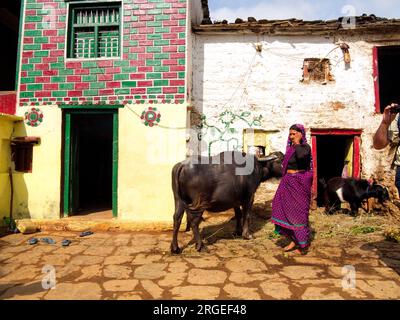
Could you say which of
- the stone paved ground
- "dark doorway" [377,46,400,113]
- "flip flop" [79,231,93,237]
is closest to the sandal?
"flip flop" [79,231,93,237]

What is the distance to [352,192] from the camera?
22.2 feet

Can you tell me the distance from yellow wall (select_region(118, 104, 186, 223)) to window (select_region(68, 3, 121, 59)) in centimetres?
183

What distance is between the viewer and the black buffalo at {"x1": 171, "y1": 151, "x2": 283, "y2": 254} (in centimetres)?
468

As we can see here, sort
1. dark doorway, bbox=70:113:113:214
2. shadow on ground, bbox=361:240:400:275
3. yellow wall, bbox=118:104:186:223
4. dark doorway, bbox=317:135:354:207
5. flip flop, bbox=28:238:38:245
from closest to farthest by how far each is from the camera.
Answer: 1. shadow on ground, bbox=361:240:400:275
2. flip flop, bbox=28:238:38:245
3. yellow wall, bbox=118:104:186:223
4. dark doorway, bbox=317:135:354:207
5. dark doorway, bbox=70:113:113:214

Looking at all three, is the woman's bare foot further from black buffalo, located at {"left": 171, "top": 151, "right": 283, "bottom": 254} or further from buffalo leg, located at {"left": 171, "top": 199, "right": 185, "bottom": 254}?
buffalo leg, located at {"left": 171, "top": 199, "right": 185, "bottom": 254}

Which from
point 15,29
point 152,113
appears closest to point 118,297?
point 152,113

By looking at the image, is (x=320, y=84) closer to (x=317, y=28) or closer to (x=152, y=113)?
(x=317, y=28)

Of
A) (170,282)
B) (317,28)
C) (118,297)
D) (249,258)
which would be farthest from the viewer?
(317,28)

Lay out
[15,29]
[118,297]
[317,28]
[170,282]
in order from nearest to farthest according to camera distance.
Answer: [118,297], [170,282], [317,28], [15,29]

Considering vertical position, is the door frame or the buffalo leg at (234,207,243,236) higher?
the door frame

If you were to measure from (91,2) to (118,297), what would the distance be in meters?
6.55

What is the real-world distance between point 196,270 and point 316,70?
20.7ft

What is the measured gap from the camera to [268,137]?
7543mm

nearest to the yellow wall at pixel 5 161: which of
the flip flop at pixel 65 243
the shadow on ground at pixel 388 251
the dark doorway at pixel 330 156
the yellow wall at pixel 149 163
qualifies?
the flip flop at pixel 65 243
